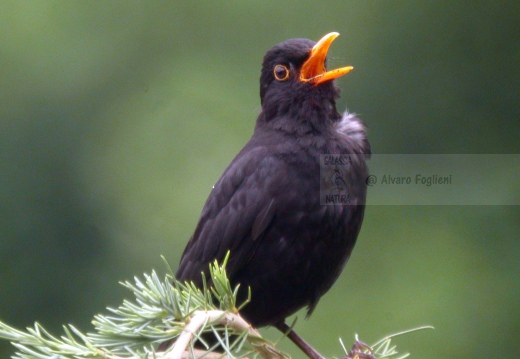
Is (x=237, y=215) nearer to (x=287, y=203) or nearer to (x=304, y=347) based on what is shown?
(x=287, y=203)

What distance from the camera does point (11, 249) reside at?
26.2 feet

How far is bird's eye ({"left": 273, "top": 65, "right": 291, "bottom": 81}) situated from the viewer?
13.8ft

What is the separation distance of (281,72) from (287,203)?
28.2 inches

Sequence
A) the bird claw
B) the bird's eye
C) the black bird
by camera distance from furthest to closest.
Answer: the bird's eye < the black bird < the bird claw

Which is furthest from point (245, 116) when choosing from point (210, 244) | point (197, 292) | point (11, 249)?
point (197, 292)

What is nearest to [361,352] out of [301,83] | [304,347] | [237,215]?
[304,347]

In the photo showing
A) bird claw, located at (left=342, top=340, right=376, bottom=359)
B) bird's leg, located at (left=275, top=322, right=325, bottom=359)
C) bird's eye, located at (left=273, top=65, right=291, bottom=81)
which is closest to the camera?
bird claw, located at (left=342, top=340, right=376, bottom=359)

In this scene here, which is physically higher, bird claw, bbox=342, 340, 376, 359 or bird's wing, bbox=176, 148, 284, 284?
bird's wing, bbox=176, 148, 284, 284

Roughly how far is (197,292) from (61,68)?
6.26 m

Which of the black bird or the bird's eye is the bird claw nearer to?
the black bird

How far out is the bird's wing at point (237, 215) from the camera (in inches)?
152

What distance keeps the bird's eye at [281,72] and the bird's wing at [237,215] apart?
1.22 feet

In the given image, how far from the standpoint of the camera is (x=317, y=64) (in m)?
4.16

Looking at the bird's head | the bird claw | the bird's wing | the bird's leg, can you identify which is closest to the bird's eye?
the bird's head
